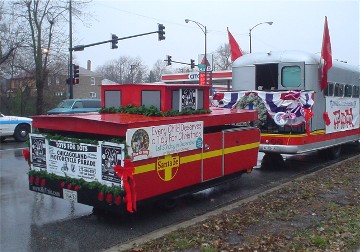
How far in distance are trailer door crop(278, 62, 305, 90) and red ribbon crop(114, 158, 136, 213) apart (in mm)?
6964

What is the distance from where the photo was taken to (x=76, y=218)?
23.4 ft

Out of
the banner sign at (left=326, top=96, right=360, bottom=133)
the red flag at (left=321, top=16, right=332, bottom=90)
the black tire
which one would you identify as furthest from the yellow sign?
the black tire

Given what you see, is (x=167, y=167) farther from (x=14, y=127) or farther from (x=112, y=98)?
(x=14, y=127)

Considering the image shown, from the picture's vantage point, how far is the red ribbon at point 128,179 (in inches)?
233

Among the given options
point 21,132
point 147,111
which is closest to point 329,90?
point 147,111

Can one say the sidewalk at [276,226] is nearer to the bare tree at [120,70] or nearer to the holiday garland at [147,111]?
the holiday garland at [147,111]

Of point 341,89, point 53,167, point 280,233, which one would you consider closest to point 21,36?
point 341,89

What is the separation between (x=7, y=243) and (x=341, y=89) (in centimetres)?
1086

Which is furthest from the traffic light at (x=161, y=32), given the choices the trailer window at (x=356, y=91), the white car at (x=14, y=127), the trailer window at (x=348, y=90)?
the trailer window at (x=348, y=90)

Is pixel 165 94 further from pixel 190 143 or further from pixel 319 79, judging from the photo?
pixel 319 79

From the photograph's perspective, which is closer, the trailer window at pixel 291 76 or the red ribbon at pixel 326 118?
the trailer window at pixel 291 76

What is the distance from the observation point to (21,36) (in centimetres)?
3111

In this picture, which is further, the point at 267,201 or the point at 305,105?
the point at 305,105

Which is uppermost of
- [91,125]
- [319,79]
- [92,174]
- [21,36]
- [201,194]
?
[21,36]
